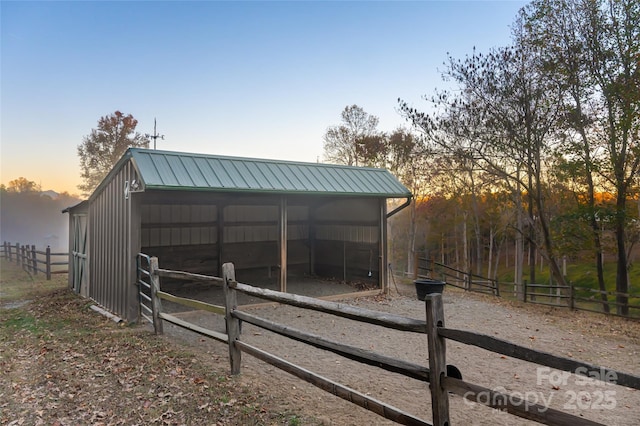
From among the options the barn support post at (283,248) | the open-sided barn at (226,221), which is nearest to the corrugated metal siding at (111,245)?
the open-sided barn at (226,221)

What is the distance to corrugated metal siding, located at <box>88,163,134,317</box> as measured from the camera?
7.48 m

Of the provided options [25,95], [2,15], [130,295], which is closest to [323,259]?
[130,295]

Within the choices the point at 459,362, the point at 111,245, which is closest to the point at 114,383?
the point at 459,362

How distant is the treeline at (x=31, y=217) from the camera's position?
48.1 meters

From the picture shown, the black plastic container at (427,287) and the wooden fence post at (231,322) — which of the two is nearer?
the wooden fence post at (231,322)

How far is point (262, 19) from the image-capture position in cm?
1344

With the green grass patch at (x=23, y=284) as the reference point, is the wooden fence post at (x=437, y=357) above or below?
above

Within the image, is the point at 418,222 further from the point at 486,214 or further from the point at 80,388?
the point at 80,388

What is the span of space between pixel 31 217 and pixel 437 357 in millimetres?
63183

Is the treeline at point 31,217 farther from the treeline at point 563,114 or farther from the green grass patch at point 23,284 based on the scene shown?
the treeline at point 563,114

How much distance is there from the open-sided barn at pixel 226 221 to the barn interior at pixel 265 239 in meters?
0.03

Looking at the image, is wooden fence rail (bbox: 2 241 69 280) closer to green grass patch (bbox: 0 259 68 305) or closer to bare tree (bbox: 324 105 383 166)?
green grass patch (bbox: 0 259 68 305)

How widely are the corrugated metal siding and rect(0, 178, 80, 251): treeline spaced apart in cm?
4345

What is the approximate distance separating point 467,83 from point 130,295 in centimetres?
1247
